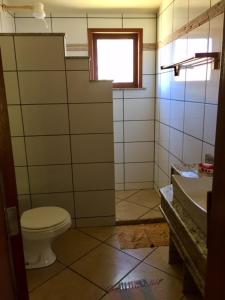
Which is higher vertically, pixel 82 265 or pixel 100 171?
pixel 100 171

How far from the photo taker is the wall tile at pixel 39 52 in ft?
6.93

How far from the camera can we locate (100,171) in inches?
95.6

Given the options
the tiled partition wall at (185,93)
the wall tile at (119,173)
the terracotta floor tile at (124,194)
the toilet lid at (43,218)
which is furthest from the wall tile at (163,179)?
the toilet lid at (43,218)

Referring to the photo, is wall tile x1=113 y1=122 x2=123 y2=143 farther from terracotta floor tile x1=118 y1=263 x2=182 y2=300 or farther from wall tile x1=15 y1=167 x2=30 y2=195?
terracotta floor tile x1=118 y1=263 x2=182 y2=300

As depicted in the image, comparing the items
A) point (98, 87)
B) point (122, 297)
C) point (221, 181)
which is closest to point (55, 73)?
point (98, 87)

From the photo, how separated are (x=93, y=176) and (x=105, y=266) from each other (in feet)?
2.61

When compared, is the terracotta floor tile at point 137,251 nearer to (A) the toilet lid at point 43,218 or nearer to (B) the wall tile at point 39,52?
(A) the toilet lid at point 43,218

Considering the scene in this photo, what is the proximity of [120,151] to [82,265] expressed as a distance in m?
1.55

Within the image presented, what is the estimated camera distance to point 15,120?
2254 millimetres

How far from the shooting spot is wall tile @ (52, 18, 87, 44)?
2.87m

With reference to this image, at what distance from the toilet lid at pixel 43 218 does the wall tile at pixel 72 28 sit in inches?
73.9

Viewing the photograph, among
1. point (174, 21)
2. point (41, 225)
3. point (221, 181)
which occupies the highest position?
point (174, 21)

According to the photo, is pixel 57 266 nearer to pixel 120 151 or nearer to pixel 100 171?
pixel 100 171

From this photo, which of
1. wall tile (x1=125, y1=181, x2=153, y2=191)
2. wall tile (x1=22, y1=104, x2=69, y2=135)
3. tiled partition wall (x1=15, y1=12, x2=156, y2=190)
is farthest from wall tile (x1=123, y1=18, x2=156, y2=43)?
wall tile (x1=125, y1=181, x2=153, y2=191)
